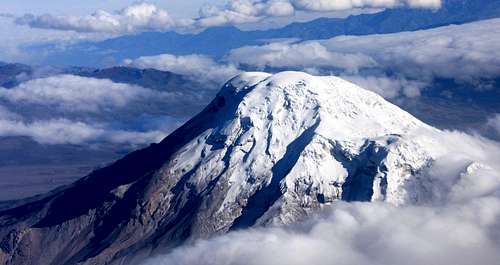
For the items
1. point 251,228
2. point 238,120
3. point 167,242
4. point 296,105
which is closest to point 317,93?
point 296,105

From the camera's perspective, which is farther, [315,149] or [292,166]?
[292,166]

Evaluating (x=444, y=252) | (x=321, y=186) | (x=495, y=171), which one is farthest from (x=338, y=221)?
(x=495, y=171)

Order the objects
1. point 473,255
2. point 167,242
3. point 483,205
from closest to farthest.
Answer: point 473,255 < point 483,205 < point 167,242

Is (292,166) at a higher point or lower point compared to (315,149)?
lower

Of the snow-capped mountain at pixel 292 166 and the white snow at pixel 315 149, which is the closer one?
the white snow at pixel 315 149

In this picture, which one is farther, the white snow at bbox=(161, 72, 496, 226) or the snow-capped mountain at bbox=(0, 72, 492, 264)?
the snow-capped mountain at bbox=(0, 72, 492, 264)

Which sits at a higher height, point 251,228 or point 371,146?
point 371,146

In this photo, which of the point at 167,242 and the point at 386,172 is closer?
the point at 386,172

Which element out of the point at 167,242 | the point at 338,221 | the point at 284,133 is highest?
the point at 284,133

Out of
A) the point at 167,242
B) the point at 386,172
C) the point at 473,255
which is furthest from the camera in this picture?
the point at 167,242

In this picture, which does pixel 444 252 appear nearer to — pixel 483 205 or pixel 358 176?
pixel 483 205
